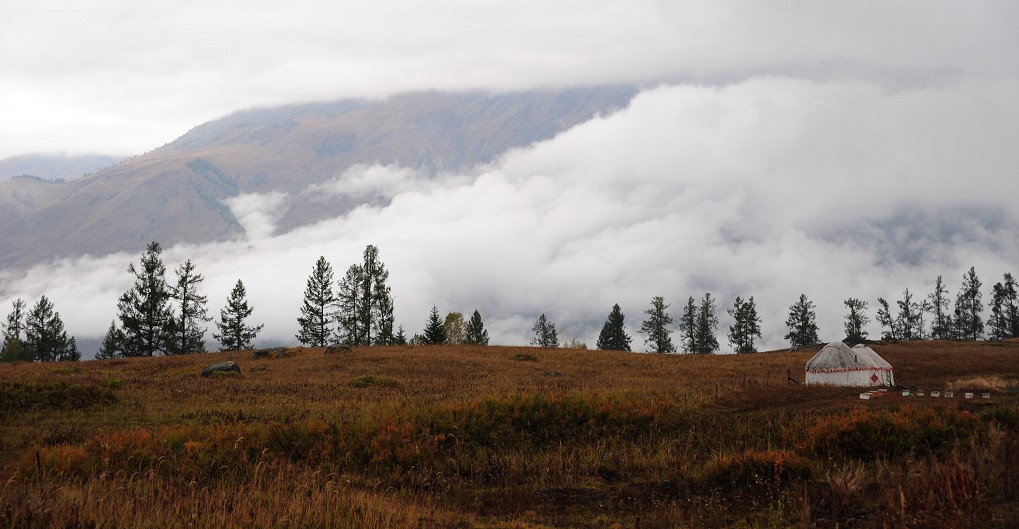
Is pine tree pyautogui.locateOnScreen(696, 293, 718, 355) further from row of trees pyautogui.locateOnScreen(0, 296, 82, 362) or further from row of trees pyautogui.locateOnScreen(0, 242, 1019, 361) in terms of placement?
row of trees pyautogui.locateOnScreen(0, 296, 82, 362)

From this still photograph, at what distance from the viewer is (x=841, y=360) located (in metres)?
35.6

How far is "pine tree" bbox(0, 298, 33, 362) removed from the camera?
78625mm

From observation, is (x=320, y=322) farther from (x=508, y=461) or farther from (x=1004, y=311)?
(x=1004, y=311)

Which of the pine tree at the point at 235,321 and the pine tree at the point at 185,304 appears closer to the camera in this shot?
the pine tree at the point at 185,304

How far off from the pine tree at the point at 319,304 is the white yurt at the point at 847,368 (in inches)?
2425

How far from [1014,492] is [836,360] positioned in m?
29.0

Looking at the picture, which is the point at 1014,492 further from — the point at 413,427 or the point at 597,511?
the point at 413,427

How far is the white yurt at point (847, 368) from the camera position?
3462cm

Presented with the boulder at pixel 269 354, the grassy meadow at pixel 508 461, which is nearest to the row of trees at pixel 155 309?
the boulder at pixel 269 354

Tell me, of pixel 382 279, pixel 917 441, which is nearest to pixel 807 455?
pixel 917 441

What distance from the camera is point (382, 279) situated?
3393 inches

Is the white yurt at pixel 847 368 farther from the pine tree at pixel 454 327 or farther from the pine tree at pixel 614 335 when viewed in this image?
the pine tree at pixel 454 327

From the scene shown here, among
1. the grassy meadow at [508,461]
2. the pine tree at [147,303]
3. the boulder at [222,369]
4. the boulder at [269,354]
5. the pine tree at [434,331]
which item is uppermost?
the pine tree at [147,303]

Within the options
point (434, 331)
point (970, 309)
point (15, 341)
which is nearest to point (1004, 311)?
point (970, 309)
